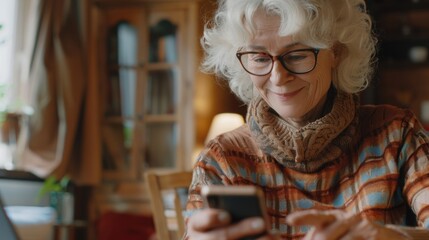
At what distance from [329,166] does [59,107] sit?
3.01 m

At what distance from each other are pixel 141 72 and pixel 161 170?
2.11 ft

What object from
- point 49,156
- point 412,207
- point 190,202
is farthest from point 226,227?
point 49,156

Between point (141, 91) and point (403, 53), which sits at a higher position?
point (403, 53)

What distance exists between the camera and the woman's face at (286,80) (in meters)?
1.31

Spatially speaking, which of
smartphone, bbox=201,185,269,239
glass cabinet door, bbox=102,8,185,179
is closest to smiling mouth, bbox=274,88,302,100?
smartphone, bbox=201,185,269,239

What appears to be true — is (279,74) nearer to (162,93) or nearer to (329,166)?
(329,166)

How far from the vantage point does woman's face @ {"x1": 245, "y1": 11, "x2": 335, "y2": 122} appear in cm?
131

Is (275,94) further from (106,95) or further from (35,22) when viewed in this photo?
(106,95)

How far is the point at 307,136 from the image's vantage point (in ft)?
4.41

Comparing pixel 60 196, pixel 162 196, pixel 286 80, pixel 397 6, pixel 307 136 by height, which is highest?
pixel 397 6

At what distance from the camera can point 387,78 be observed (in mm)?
6062

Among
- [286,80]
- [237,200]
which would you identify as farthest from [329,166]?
[237,200]

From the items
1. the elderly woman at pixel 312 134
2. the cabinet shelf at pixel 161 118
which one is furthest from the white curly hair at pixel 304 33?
the cabinet shelf at pixel 161 118

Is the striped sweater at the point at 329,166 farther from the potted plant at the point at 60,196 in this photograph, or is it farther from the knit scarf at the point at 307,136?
the potted plant at the point at 60,196
